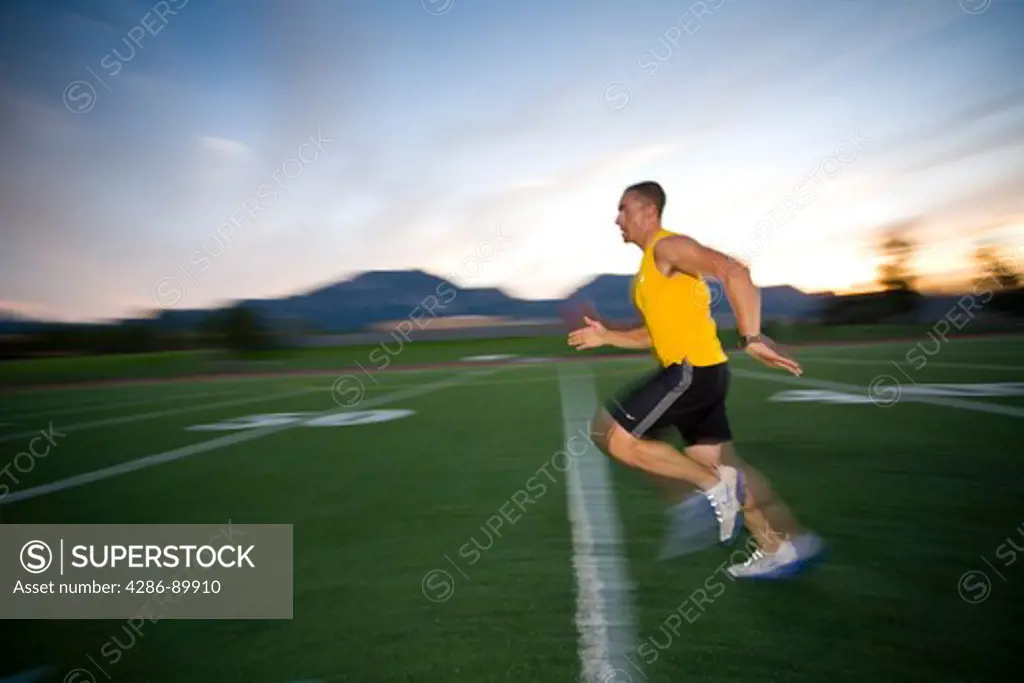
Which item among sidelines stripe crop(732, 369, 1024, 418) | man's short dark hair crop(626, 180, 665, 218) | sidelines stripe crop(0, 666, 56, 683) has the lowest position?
sidelines stripe crop(0, 666, 56, 683)

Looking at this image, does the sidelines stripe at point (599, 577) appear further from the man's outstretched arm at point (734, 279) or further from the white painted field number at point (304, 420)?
the white painted field number at point (304, 420)

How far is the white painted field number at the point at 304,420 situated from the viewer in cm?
985

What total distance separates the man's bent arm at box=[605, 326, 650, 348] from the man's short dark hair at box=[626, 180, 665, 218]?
37.6 inches

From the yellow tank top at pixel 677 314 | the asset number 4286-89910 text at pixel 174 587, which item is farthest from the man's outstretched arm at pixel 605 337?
the asset number 4286-89910 text at pixel 174 587

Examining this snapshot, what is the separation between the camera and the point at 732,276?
3025 mm

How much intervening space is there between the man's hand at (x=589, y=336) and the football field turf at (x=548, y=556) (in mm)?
1141

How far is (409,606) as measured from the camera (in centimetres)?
314

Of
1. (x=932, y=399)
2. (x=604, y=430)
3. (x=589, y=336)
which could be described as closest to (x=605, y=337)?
(x=589, y=336)

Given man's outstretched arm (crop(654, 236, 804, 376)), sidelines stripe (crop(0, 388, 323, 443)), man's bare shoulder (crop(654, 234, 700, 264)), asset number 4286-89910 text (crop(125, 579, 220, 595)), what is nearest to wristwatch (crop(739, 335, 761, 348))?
man's outstretched arm (crop(654, 236, 804, 376))

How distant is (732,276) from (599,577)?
158 centimetres

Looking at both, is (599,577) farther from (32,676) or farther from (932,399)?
(932,399)

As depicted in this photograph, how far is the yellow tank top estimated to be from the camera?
3.39m

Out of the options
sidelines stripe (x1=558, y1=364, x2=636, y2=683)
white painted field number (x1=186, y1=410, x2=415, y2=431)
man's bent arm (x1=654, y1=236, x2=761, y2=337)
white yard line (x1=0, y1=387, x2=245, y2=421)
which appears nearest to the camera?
sidelines stripe (x1=558, y1=364, x2=636, y2=683)

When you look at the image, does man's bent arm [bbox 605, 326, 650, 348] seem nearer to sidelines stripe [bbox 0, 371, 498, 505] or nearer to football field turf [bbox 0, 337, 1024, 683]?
football field turf [bbox 0, 337, 1024, 683]
